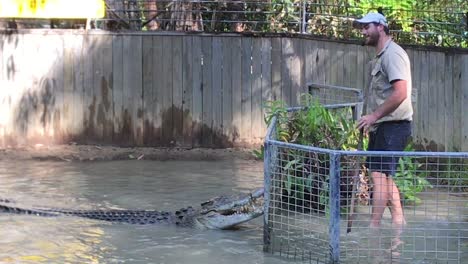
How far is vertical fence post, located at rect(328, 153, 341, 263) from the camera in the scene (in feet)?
18.6

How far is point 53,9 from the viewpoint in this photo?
42.3ft

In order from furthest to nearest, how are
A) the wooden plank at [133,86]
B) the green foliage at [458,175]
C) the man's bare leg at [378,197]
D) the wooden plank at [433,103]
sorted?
the wooden plank at [133,86] < the wooden plank at [433,103] < the green foliage at [458,175] < the man's bare leg at [378,197]

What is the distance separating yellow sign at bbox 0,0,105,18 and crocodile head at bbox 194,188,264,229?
248 inches

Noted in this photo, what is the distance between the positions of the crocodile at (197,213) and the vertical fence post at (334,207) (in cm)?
133

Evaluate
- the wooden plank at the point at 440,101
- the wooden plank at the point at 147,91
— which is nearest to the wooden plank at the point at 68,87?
the wooden plank at the point at 147,91

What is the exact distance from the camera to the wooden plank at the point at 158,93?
12.6 m

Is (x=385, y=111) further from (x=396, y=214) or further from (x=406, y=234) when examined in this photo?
(x=406, y=234)

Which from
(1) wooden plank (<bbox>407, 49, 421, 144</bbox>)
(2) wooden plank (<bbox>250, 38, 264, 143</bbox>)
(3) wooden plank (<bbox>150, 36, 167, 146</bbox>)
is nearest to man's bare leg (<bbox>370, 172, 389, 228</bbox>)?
(1) wooden plank (<bbox>407, 49, 421, 144</bbox>)

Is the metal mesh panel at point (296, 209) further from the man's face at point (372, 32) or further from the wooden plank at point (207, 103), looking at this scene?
the wooden plank at point (207, 103)

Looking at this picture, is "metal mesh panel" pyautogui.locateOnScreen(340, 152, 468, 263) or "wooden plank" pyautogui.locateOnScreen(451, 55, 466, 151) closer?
"metal mesh panel" pyautogui.locateOnScreen(340, 152, 468, 263)

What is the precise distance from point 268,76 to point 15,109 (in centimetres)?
420

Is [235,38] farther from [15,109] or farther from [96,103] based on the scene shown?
[15,109]

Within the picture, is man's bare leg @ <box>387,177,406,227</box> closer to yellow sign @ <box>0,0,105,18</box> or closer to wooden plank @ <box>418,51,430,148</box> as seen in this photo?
wooden plank @ <box>418,51,430,148</box>

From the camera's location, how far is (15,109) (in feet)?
41.0
